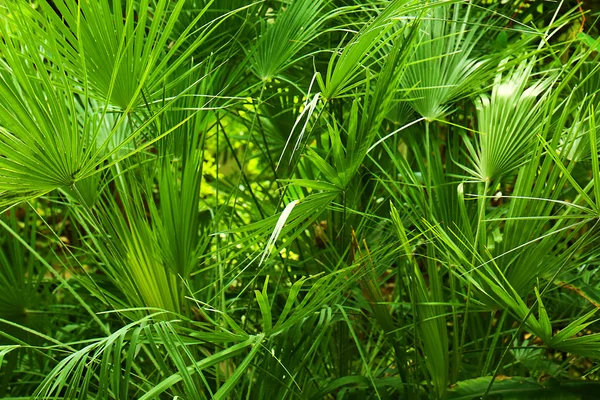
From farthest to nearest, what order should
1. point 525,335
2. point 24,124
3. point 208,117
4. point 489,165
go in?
1. point 525,335
2. point 208,117
3. point 489,165
4. point 24,124

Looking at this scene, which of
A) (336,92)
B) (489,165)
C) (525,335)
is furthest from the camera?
(525,335)

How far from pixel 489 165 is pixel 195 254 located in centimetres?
45

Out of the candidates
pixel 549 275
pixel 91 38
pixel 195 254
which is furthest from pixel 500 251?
pixel 91 38

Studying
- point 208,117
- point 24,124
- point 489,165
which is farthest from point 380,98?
point 24,124

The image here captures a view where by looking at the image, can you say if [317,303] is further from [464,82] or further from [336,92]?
[464,82]

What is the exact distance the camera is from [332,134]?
97 cm

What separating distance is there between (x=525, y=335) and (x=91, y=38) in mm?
1437

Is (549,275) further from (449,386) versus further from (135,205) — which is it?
(135,205)

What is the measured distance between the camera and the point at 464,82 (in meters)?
1.16

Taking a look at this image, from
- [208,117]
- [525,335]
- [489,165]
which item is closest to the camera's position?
[489,165]

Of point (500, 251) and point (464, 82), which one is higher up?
point (464, 82)

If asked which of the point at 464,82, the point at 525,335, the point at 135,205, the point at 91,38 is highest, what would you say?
the point at 91,38

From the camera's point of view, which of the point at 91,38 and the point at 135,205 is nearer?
the point at 91,38

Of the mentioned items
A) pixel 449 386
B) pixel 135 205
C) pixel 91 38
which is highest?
pixel 91 38
